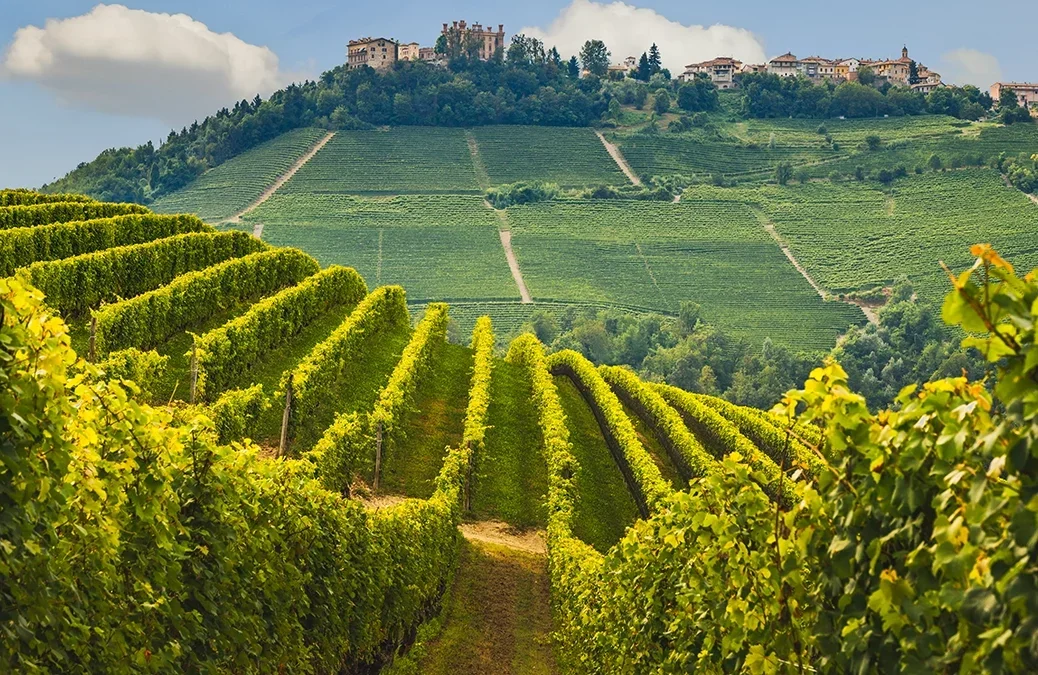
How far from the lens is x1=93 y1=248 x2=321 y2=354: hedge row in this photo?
114 ft

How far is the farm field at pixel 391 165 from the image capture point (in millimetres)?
162750

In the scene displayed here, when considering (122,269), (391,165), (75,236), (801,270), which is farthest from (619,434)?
(391,165)

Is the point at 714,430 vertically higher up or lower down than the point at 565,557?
lower down

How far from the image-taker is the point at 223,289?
4347cm

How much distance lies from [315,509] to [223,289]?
31.4 meters

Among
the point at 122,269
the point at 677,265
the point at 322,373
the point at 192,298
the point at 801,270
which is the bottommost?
the point at 801,270

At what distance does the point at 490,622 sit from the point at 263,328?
60.6ft

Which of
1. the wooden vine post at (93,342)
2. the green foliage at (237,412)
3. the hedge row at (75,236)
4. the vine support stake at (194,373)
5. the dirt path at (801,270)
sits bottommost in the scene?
the dirt path at (801,270)

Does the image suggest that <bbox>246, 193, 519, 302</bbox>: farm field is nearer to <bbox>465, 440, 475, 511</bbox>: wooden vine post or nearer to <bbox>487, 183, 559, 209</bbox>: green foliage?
<bbox>487, 183, 559, 209</bbox>: green foliage

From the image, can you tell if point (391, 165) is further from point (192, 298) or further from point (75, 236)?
point (192, 298)

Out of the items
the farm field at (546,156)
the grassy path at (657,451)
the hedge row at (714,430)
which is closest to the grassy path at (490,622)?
the grassy path at (657,451)

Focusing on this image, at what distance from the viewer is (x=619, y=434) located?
36.7 metres

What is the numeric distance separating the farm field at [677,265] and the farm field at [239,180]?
116 feet

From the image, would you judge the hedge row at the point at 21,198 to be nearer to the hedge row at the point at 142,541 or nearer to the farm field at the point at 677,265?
the hedge row at the point at 142,541
